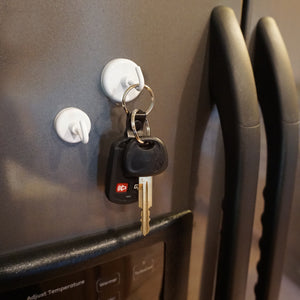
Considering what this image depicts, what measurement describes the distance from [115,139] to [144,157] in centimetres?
5

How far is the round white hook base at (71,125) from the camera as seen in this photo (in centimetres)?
27

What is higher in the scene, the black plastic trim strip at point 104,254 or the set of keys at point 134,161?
the set of keys at point 134,161

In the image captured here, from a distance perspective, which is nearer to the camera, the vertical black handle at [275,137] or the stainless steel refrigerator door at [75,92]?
the stainless steel refrigerator door at [75,92]

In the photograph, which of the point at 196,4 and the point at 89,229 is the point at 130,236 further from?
the point at 196,4

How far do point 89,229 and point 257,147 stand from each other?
25cm

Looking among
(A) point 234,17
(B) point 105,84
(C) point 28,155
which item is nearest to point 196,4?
(A) point 234,17

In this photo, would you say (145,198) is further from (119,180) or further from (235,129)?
(235,129)

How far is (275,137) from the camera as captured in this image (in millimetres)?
399

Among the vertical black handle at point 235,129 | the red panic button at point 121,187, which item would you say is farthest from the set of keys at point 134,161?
the vertical black handle at point 235,129

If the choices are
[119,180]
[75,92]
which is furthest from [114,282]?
[75,92]

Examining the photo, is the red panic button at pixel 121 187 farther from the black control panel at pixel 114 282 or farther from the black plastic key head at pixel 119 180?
the black control panel at pixel 114 282

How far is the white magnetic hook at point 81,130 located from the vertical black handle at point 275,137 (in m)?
0.29

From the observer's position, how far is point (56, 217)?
1.01ft

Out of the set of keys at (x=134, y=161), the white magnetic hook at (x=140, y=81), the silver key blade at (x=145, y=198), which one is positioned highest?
the white magnetic hook at (x=140, y=81)
